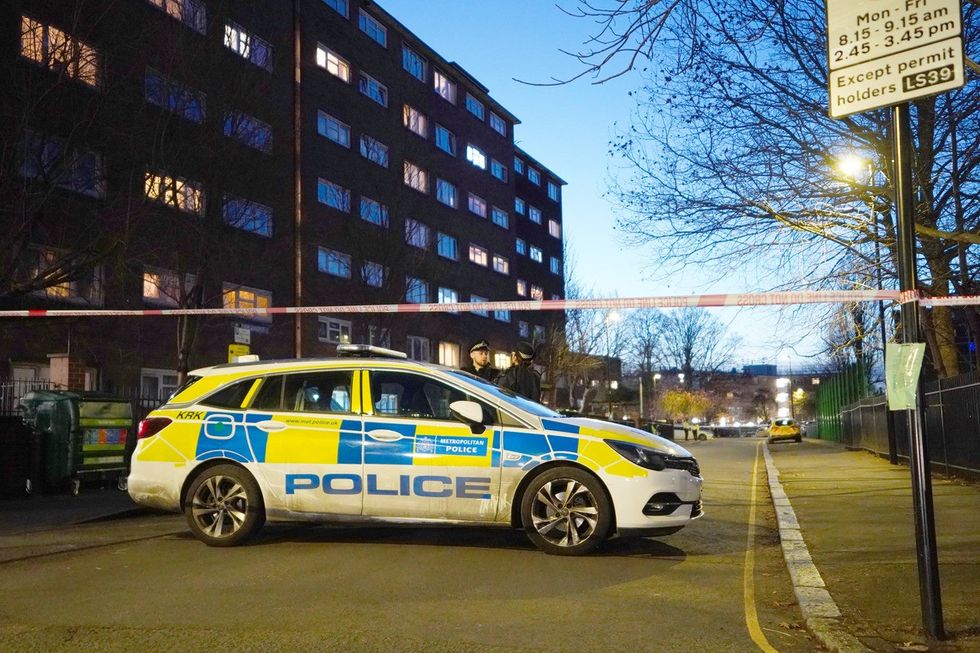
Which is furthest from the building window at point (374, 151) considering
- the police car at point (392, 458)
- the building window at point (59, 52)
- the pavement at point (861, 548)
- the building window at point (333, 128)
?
the police car at point (392, 458)

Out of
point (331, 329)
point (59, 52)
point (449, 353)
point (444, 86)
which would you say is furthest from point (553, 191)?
point (59, 52)

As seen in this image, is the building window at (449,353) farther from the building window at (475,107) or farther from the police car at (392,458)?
the police car at (392,458)

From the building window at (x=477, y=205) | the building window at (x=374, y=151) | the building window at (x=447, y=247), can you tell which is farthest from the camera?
the building window at (x=477, y=205)

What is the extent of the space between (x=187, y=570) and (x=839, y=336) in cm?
1550

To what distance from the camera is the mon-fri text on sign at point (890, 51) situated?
443cm

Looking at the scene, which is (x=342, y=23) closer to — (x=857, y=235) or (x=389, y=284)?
(x=389, y=284)

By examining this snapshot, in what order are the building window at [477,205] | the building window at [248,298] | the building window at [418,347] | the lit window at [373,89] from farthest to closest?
the building window at [477,205] < the building window at [418,347] < the lit window at [373,89] < the building window at [248,298]

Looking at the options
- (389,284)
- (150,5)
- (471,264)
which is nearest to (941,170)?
(150,5)

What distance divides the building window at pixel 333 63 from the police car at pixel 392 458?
26113mm

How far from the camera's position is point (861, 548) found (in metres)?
7.44

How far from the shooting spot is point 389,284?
2631 centimetres

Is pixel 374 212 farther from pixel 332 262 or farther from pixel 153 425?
pixel 153 425

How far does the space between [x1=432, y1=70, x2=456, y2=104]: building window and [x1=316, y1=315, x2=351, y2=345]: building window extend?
14.3 metres

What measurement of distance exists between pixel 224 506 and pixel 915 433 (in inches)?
221
